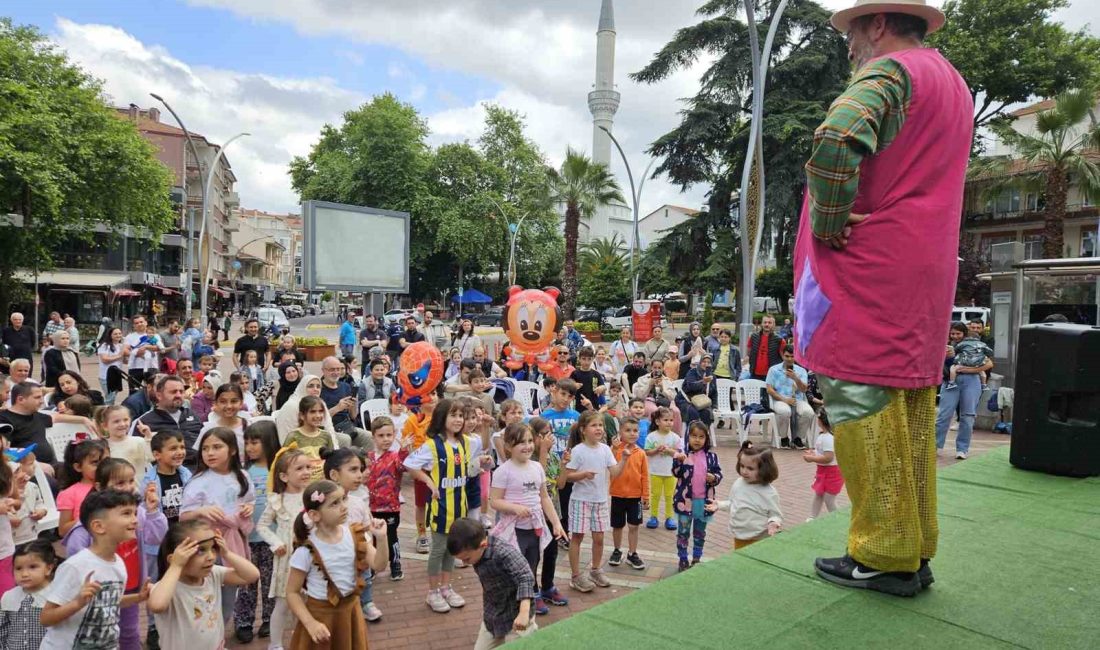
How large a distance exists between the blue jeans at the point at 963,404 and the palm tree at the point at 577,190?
1727cm

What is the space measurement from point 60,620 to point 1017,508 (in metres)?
4.28

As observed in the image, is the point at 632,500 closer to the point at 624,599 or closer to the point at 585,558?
the point at 585,558

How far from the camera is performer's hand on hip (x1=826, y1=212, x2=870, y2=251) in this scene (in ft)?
7.28

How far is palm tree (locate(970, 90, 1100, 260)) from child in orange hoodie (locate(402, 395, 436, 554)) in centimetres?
1880

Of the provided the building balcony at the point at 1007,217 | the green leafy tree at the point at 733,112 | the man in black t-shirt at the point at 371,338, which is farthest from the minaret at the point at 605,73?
the man in black t-shirt at the point at 371,338

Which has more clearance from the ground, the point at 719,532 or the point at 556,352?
the point at 556,352

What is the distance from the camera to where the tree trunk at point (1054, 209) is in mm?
18828

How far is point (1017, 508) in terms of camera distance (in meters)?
3.25

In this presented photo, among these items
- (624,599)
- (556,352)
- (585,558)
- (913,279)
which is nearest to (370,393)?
(556,352)

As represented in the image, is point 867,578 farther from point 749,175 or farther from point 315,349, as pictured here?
point 315,349

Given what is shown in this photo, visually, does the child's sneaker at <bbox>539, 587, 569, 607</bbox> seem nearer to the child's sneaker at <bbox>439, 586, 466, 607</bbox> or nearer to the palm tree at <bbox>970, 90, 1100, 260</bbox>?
the child's sneaker at <bbox>439, 586, 466, 607</bbox>

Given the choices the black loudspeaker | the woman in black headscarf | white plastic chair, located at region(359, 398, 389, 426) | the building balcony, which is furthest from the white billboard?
the building balcony

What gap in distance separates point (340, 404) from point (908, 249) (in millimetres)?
5392

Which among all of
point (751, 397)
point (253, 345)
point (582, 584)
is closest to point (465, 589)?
point (582, 584)
